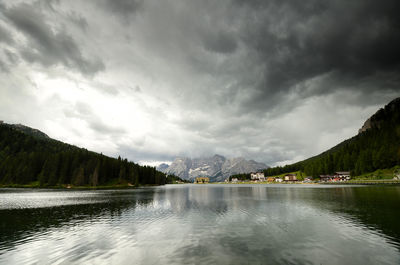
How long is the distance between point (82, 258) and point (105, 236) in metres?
8.58

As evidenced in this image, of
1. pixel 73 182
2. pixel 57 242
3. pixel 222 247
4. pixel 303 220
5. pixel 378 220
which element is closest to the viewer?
pixel 222 247

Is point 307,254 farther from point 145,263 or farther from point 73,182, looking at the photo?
point 73,182

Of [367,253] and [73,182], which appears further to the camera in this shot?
[73,182]

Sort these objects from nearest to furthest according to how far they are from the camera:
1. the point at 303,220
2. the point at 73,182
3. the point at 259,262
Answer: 1. the point at 259,262
2. the point at 303,220
3. the point at 73,182

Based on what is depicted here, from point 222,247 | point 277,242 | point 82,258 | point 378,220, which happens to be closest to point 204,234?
point 222,247

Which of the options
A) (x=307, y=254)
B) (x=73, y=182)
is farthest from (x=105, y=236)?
(x=73, y=182)

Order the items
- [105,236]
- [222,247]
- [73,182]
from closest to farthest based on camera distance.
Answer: [222,247] → [105,236] → [73,182]

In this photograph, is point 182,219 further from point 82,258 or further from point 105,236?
point 82,258

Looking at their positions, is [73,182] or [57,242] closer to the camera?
[57,242]

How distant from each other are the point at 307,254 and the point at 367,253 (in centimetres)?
641

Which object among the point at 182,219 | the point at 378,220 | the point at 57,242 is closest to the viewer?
the point at 57,242

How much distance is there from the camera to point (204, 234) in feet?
98.0

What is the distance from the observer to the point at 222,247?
2398 centimetres

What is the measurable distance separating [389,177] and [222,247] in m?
217
